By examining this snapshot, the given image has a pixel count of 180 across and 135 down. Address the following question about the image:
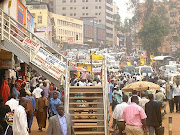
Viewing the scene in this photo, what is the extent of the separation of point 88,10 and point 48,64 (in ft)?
519

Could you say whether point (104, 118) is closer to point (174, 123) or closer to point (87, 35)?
point (174, 123)

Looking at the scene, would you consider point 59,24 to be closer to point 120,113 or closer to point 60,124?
point 120,113

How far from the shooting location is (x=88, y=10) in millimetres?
174125

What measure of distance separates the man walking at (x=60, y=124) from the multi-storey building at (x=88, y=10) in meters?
154

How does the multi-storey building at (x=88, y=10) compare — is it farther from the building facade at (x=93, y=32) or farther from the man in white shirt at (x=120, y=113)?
the man in white shirt at (x=120, y=113)

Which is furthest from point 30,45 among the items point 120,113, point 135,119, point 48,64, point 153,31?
point 153,31

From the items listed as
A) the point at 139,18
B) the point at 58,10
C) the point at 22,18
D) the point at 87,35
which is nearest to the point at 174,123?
the point at 22,18

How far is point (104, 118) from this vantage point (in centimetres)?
1356

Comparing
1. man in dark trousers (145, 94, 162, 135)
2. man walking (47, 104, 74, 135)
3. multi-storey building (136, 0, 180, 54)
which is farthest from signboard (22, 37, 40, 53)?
multi-storey building (136, 0, 180, 54)

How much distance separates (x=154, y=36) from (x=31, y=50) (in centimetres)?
6325

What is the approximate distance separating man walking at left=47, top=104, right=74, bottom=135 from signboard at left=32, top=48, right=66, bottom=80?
8810 mm

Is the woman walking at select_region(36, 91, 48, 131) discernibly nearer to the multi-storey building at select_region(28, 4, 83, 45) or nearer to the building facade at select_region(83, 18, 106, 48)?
the multi-storey building at select_region(28, 4, 83, 45)

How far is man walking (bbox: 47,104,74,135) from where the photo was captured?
8344 millimetres

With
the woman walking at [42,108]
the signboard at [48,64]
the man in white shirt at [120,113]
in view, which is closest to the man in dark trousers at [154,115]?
the man in white shirt at [120,113]
